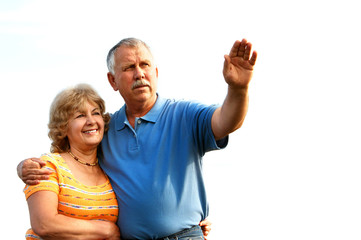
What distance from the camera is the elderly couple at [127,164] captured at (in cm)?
346

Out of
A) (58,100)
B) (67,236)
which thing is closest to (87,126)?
(58,100)

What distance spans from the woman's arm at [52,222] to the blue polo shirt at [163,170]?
298 mm

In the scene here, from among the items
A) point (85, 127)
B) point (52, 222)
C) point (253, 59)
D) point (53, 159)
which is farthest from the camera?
point (85, 127)

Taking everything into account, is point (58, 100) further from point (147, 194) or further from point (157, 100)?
point (147, 194)

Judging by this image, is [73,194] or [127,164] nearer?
[73,194]

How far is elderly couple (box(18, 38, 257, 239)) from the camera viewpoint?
346 centimetres

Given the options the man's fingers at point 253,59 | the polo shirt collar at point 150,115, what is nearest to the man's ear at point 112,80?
the polo shirt collar at point 150,115

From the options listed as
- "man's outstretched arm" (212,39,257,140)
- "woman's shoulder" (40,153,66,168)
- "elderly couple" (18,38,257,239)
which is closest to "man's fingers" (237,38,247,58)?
"man's outstretched arm" (212,39,257,140)

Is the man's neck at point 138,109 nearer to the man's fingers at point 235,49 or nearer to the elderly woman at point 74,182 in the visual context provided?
the elderly woman at point 74,182

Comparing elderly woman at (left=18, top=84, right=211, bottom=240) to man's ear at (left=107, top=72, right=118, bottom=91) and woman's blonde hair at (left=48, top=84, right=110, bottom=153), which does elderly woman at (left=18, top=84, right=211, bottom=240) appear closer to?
woman's blonde hair at (left=48, top=84, right=110, bottom=153)

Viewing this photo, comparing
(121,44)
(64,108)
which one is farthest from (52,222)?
(121,44)

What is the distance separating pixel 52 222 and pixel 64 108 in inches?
36.2

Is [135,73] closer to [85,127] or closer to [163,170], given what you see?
[85,127]

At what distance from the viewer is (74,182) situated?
3.58 meters
